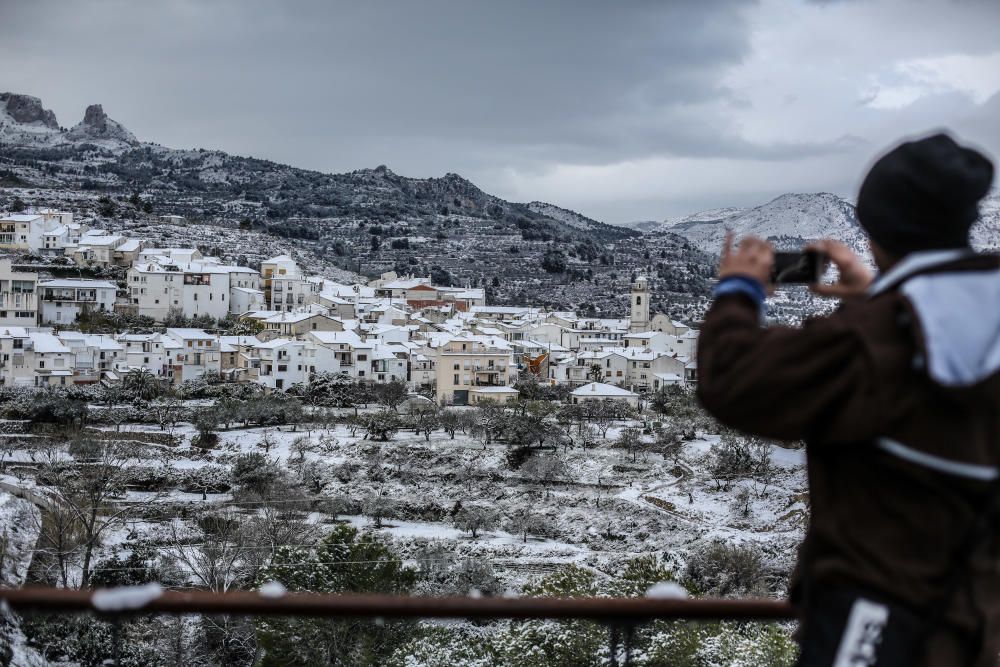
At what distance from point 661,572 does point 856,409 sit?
13344mm

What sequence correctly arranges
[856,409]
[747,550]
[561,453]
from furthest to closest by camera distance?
[561,453] → [747,550] → [856,409]

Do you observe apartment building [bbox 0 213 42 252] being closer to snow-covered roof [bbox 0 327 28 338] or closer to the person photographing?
snow-covered roof [bbox 0 327 28 338]

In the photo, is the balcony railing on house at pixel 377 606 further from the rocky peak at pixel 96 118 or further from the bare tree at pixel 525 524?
the rocky peak at pixel 96 118

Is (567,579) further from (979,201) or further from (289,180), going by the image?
(289,180)

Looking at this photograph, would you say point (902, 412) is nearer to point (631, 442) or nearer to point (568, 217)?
point (631, 442)

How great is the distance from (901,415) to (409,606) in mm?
973

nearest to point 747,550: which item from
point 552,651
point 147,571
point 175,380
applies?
point 552,651

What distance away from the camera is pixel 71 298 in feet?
130

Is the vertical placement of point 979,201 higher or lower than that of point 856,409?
higher

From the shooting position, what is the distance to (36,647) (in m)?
10.5

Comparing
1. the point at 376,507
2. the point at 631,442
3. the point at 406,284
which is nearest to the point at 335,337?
the point at 631,442

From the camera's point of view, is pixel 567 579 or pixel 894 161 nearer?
pixel 894 161

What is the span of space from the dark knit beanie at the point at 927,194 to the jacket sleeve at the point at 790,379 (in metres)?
0.17

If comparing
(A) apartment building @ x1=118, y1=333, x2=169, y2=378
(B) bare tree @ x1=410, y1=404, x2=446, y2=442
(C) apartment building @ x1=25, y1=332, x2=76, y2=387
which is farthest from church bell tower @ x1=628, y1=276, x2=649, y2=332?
(C) apartment building @ x1=25, y1=332, x2=76, y2=387
